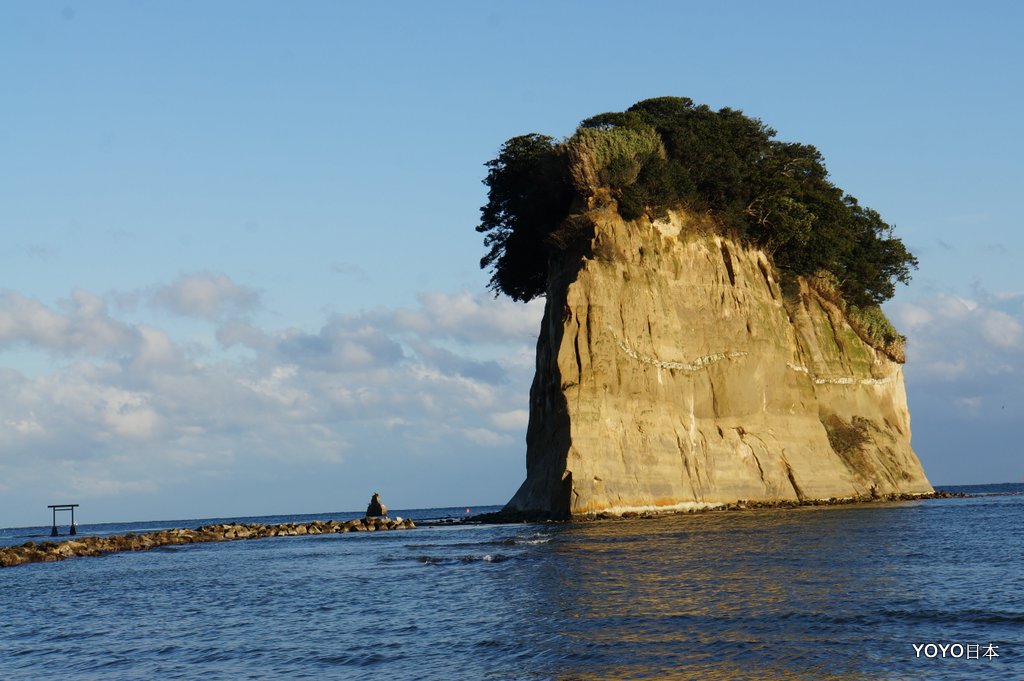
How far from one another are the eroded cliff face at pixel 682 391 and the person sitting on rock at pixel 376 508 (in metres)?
Result: 23.3

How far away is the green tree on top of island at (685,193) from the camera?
193 ft

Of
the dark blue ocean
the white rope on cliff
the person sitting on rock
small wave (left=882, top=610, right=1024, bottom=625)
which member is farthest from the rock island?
small wave (left=882, top=610, right=1024, bottom=625)

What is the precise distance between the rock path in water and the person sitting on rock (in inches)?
288

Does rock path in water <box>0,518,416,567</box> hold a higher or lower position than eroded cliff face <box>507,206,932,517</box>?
lower

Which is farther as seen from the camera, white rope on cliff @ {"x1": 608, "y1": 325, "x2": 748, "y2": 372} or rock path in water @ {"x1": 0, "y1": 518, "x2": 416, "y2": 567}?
white rope on cliff @ {"x1": 608, "y1": 325, "x2": 748, "y2": 372}

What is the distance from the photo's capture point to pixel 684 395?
190 ft

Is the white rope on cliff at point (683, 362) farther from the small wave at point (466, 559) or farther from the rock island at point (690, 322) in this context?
the small wave at point (466, 559)

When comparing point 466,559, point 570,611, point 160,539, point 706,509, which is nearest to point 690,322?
point 706,509

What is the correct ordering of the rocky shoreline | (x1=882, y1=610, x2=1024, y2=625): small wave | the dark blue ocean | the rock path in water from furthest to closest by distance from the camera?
the rock path in water, the rocky shoreline, (x1=882, y1=610, x2=1024, y2=625): small wave, the dark blue ocean

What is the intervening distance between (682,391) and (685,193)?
39.3 ft

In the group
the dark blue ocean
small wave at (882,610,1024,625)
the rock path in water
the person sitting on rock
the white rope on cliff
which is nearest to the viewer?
the dark blue ocean

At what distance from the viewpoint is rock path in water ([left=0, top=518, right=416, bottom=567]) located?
2138 inches

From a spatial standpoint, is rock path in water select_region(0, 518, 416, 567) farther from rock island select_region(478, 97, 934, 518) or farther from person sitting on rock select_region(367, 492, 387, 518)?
rock island select_region(478, 97, 934, 518)

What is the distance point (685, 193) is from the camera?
61531mm
